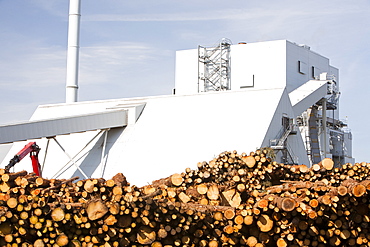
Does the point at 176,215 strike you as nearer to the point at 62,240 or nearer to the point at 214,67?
the point at 62,240

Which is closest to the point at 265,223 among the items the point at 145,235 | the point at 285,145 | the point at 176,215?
the point at 176,215

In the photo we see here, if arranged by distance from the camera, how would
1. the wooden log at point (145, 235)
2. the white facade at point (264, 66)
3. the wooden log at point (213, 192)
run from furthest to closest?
the white facade at point (264, 66)
the wooden log at point (213, 192)
the wooden log at point (145, 235)

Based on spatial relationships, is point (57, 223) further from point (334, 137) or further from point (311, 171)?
point (334, 137)

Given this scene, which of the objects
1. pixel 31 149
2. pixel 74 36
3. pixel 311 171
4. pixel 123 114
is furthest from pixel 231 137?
pixel 74 36

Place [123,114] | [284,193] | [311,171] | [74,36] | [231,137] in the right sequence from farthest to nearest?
[74,36]
[123,114]
[231,137]
[311,171]
[284,193]

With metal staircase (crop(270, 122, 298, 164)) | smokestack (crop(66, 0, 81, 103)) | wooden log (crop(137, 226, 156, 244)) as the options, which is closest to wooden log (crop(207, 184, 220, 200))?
wooden log (crop(137, 226, 156, 244))

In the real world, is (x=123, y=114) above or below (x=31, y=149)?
above

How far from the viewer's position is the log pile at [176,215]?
784 cm

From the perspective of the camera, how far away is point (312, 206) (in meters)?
8.80

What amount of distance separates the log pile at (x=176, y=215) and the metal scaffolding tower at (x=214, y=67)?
30.2 metres

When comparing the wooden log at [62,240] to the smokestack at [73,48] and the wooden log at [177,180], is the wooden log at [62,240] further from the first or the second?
the smokestack at [73,48]

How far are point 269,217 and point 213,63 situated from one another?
107ft

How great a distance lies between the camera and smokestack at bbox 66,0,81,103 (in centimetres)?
3719

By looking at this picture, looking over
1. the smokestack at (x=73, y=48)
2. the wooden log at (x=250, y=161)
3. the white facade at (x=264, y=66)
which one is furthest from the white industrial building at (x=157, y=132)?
the wooden log at (x=250, y=161)
